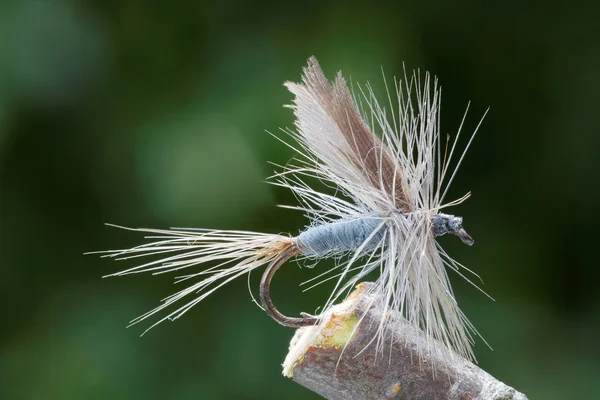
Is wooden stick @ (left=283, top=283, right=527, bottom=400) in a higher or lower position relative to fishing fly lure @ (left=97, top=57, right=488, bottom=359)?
lower

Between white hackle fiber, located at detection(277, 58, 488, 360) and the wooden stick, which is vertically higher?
white hackle fiber, located at detection(277, 58, 488, 360)

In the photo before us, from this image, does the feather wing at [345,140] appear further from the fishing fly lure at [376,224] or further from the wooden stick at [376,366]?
the wooden stick at [376,366]

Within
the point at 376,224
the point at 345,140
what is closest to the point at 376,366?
the point at 376,224

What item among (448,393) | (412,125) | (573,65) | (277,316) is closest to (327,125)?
(412,125)

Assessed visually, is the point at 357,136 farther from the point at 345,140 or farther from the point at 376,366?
the point at 376,366

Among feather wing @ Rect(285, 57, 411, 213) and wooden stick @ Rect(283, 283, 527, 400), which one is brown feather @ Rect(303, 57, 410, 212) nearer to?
feather wing @ Rect(285, 57, 411, 213)

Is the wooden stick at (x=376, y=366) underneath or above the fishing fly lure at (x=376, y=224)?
underneath

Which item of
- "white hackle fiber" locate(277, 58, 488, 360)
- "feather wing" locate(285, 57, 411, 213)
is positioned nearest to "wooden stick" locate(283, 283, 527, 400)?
"white hackle fiber" locate(277, 58, 488, 360)

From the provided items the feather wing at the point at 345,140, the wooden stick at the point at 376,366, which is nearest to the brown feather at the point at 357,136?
the feather wing at the point at 345,140

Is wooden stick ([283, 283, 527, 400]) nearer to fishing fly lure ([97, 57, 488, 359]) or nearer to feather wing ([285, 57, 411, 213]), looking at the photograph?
fishing fly lure ([97, 57, 488, 359])
